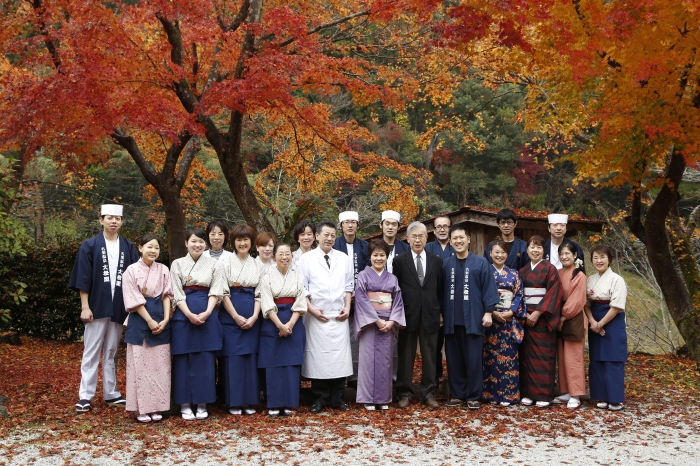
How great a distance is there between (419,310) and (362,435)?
59.9 inches

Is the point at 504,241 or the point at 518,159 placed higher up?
the point at 518,159

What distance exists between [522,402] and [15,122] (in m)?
6.59

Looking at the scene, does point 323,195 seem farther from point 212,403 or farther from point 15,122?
point 212,403

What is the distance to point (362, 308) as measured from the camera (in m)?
5.85

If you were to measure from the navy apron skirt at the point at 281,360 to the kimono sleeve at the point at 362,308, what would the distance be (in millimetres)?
565

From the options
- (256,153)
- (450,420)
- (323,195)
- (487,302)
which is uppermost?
(256,153)

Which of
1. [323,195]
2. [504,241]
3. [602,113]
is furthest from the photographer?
[323,195]

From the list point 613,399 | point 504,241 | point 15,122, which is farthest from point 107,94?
point 613,399

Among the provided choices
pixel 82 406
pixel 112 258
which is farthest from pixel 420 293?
pixel 82 406

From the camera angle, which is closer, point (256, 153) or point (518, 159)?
point (256, 153)

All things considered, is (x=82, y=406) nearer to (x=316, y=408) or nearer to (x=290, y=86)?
(x=316, y=408)

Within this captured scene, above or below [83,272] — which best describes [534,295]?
below

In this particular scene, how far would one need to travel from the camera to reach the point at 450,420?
538 cm

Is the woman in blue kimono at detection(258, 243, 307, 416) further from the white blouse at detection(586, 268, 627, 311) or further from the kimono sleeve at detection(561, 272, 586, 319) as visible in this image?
the white blouse at detection(586, 268, 627, 311)
